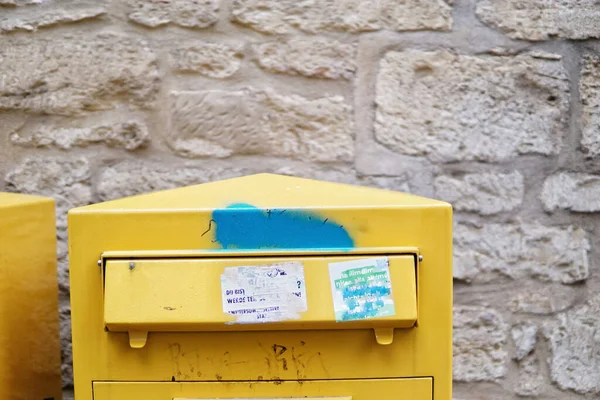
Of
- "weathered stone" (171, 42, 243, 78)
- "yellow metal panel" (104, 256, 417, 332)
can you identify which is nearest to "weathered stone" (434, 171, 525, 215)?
"weathered stone" (171, 42, 243, 78)

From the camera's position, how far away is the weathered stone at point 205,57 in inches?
85.7

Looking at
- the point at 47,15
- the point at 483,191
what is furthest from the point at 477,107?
the point at 47,15

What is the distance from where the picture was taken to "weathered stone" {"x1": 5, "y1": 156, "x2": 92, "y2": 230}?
7.16ft

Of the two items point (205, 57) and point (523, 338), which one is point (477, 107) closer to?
point (523, 338)

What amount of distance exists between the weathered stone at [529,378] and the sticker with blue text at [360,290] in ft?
3.94

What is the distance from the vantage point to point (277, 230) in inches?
48.7

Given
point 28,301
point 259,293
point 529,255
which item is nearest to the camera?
point 259,293

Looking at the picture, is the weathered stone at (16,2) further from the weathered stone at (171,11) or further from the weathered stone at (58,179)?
the weathered stone at (58,179)

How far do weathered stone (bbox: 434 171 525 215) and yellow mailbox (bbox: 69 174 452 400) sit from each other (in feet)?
3.07

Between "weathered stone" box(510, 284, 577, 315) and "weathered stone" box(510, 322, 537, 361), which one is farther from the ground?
"weathered stone" box(510, 284, 577, 315)

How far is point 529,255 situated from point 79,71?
68.2 inches

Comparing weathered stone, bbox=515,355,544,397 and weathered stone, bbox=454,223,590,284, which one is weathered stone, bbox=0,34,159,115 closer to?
weathered stone, bbox=454,223,590,284

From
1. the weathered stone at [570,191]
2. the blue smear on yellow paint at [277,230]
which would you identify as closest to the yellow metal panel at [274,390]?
the blue smear on yellow paint at [277,230]

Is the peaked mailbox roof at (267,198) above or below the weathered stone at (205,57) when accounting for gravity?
below
